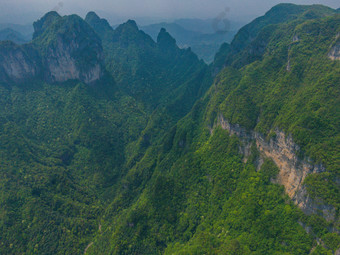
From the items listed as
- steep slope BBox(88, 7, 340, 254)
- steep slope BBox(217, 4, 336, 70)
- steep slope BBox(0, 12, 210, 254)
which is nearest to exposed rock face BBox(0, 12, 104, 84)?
steep slope BBox(0, 12, 210, 254)

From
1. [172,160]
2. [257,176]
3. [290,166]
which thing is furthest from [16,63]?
[290,166]

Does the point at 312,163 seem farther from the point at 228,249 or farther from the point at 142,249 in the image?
the point at 142,249

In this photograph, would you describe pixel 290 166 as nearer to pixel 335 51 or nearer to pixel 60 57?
pixel 335 51

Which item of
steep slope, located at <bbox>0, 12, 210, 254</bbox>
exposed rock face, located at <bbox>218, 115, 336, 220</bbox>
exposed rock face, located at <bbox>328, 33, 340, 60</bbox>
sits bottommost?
steep slope, located at <bbox>0, 12, 210, 254</bbox>

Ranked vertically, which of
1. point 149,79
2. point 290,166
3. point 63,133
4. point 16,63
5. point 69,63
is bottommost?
point 63,133

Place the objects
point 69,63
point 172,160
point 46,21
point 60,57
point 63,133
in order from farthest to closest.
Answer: point 46,21
point 69,63
point 60,57
point 63,133
point 172,160

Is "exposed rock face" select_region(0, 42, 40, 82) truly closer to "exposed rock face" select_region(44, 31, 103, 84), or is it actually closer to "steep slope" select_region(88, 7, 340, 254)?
"exposed rock face" select_region(44, 31, 103, 84)
